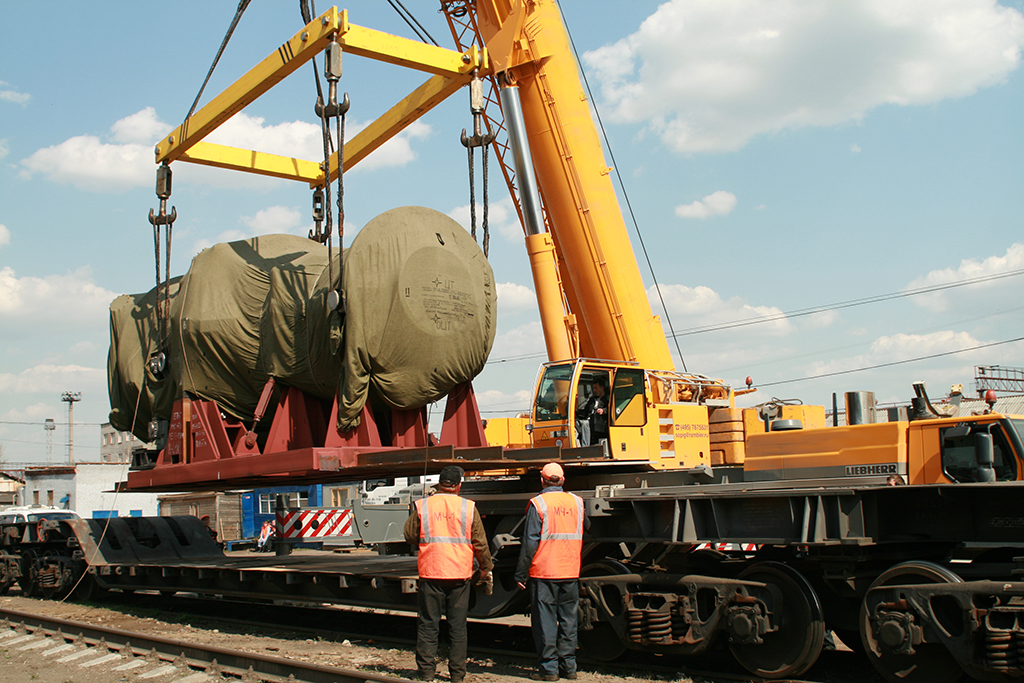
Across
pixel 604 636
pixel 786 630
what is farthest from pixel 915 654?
pixel 604 636

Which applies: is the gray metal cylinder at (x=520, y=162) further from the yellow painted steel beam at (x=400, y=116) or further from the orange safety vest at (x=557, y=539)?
the orange safety vest at (x=557, y=539)

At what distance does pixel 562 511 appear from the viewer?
6.87 m

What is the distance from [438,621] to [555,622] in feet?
3.06

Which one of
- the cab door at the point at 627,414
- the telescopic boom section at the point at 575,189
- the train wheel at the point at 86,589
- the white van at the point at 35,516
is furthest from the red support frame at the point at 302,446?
the white van at the point at 35,516

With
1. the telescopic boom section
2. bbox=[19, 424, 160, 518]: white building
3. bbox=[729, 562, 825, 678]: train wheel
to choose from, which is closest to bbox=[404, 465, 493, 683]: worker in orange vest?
bbox=[729, 562, 825, 678]: train wheel

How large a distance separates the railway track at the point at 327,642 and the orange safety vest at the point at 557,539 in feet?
3.14

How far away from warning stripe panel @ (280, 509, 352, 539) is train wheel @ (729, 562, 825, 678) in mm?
10964

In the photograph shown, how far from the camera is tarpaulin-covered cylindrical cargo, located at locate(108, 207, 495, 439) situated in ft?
29.4

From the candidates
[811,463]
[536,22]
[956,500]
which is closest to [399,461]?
[811,463]

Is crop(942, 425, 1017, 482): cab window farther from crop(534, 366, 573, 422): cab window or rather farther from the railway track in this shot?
crop(534, 366, 573, 422): cab window

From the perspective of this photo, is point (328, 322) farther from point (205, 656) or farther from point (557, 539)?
point (557, 539)

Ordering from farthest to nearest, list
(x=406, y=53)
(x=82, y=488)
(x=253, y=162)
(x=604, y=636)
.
Answer: (x=82, y=488) → (x=253, y=162) → (x=406, y=53) → (x=604, y=636)

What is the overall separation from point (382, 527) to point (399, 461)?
8.23 ft

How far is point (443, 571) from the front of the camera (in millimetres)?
6715
